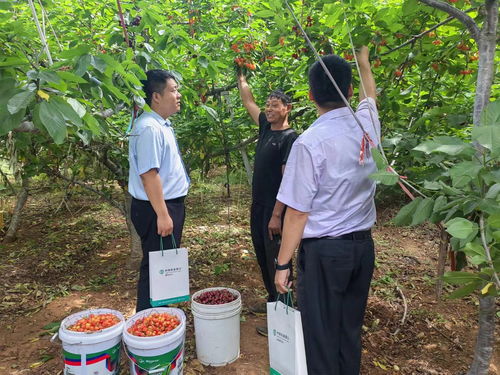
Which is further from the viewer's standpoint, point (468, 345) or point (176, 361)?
point (468, 345)

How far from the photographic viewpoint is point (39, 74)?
1.29m

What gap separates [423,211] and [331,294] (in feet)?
2.19

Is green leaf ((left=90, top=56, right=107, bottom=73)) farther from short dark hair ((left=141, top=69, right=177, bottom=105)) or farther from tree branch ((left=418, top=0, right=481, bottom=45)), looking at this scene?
tree branch ((left=418, top=0, right=481, bottom=45))

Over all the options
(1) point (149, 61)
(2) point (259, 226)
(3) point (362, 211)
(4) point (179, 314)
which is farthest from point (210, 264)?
(3) point (362, 211)

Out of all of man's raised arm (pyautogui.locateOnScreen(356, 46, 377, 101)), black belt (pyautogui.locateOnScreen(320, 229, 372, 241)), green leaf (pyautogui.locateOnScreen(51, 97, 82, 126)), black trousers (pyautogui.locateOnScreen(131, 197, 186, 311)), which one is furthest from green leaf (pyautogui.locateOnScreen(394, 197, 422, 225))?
black trousers (pyautogui.locateOnScreen(131, 197, 186, 311))

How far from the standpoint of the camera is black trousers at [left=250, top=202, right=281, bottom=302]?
291 centimetres

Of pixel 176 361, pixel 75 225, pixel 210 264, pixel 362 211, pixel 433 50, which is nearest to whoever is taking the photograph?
pixel 362 211

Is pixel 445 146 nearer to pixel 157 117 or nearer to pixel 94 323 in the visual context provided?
pixel 157 117

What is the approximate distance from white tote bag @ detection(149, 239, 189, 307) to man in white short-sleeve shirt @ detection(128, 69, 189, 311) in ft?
0.52

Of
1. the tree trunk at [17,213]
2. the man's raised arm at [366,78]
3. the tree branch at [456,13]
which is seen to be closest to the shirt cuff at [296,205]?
the man's raised arm at [366,78]

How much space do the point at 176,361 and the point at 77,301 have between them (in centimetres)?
199

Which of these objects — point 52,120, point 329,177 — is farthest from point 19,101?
point 329,177

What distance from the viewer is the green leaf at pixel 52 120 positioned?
1.20m

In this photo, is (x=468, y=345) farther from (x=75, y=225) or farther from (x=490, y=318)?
(x=75, y=225)
